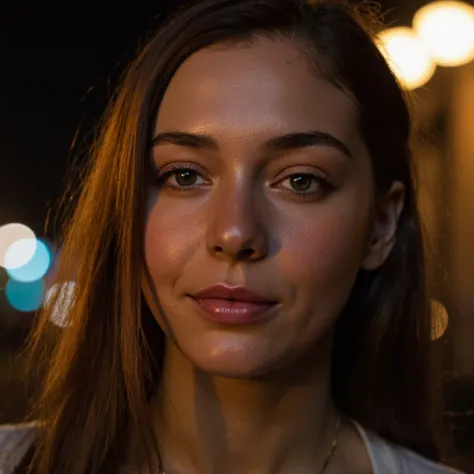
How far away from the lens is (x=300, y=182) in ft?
4.70

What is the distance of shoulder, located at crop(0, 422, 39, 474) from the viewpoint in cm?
150

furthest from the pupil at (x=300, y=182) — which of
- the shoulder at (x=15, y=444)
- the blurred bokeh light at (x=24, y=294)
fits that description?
the blurred bokeh light at (x=24, y=294)

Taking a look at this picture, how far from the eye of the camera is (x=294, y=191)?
A: 142 cm

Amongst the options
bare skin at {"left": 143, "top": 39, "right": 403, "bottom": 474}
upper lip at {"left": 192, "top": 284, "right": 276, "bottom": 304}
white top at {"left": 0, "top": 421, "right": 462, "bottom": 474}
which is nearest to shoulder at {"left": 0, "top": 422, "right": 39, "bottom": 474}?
white top at {"left": 0, "top": 421, "right": 462, "bottom": 474}

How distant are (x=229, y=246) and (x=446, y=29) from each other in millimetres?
1894

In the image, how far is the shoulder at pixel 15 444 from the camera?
58.9 inches

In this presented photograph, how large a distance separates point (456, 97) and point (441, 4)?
0.45 meters

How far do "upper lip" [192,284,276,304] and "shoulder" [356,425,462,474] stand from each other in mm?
424

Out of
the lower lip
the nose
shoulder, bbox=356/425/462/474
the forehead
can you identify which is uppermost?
the forehead

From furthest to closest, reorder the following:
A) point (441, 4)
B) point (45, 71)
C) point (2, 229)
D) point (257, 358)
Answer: point (441, 4) → point (45, 71) → point (2, 229) → point (257, 358)

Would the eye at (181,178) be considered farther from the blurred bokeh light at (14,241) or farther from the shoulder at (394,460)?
the blurred bokeh light at (14,241)

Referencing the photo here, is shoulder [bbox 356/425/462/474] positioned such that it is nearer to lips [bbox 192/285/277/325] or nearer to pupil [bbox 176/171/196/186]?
lips [bbox 192/285/277/325]

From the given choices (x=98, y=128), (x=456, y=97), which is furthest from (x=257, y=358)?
(x=456, y=97)

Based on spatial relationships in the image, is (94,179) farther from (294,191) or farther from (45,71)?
(45,71)
